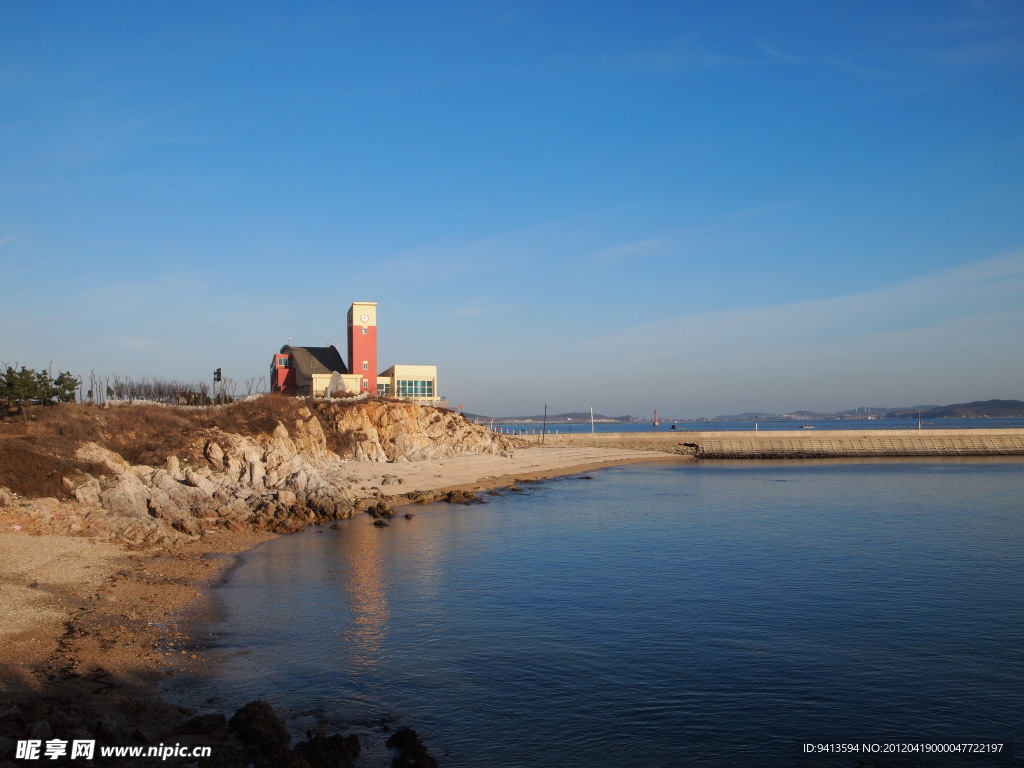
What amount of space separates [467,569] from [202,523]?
1200cm

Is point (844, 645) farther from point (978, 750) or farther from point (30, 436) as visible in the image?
point (30, 436)

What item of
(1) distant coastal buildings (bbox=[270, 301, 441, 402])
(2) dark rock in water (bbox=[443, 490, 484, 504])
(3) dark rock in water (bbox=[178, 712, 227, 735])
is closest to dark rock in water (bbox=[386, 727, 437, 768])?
(3) dark rock in water (bbox=[178, 712, 227, 735])

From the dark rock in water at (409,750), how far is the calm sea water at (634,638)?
0.28 m

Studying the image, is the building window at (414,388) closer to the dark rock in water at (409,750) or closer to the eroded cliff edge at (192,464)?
the eroded cliff edge at (192,464)

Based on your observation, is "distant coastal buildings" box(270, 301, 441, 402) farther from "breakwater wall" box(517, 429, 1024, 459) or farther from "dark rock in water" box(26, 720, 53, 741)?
"dark rock in water" box(26, 720, 53, 741)

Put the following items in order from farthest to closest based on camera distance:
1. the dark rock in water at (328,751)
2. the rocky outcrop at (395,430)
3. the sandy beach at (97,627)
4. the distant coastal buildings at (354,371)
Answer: the distant coastal buildings at (354,371) < the rocky outcrop at (395,430) < the sandy beach at (97,627) < the dark rock in water at (328,751)

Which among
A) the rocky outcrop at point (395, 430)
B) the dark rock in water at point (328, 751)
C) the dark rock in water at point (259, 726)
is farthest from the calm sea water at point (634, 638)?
the rocky outcrop at point (395, 430)

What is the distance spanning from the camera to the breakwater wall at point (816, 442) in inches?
3031

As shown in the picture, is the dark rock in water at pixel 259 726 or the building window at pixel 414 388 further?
the building window at pixel 414 388

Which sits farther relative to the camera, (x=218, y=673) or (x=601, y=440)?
(x=601, y=440)

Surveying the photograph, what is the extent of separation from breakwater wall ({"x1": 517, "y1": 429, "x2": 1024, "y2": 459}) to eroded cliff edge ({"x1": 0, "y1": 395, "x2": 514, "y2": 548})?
115 ft

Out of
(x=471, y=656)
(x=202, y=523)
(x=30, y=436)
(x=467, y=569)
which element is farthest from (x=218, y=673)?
(x=30, y=436)

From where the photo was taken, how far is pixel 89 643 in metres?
13.6

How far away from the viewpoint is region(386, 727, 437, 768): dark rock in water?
31.5ft
